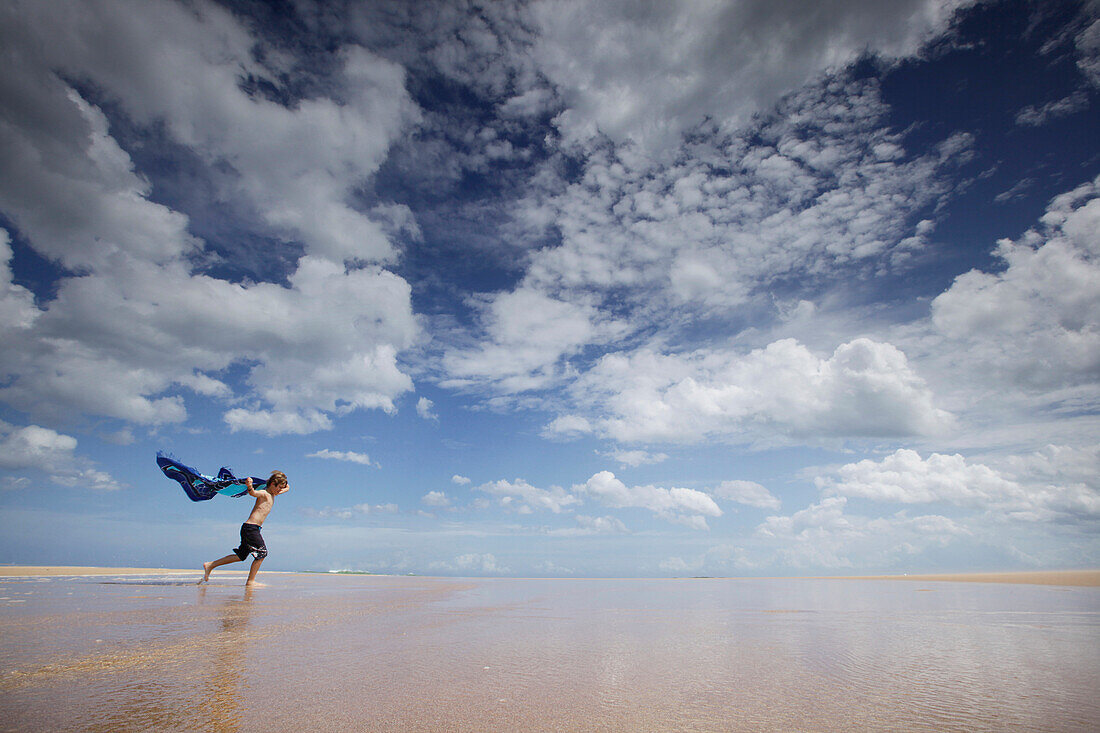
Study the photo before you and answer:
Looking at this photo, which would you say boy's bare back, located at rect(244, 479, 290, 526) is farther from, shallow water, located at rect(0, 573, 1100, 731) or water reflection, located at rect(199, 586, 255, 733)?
water reflection, located at rect(199, 586, 255, 733)

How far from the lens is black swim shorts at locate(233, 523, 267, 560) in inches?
439

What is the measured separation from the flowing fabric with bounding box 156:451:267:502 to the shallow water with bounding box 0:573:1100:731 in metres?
5.48

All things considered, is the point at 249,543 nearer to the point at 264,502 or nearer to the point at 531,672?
the point at 264,502

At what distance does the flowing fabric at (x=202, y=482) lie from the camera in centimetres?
1306

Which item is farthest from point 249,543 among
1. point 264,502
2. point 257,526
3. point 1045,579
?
point 1045,579

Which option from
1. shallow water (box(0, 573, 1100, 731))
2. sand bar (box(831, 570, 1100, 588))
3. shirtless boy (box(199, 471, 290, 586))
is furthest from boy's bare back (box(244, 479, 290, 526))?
sand bar (box(831, 570, 1100, 588))

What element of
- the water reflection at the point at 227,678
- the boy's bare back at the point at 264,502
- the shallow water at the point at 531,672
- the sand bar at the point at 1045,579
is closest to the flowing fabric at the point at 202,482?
the boy's bare back at the point at 264,502

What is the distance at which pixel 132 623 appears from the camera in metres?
6.05

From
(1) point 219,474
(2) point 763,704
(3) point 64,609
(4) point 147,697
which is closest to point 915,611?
(2) point 763,704

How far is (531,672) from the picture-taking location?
4.16 m

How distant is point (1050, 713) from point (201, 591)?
13562mm

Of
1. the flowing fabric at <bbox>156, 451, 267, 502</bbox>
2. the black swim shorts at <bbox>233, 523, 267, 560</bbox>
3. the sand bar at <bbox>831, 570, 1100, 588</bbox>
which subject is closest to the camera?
the black swim shorts at <bbox>233, 523, 267, 560</bbox>

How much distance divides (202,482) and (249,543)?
355 cm

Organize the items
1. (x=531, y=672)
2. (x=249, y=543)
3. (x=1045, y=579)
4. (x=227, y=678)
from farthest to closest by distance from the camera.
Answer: (x=1045, y=579) → (x=249, y=543) → (x=531, y=672) → (x=227, y=678)
